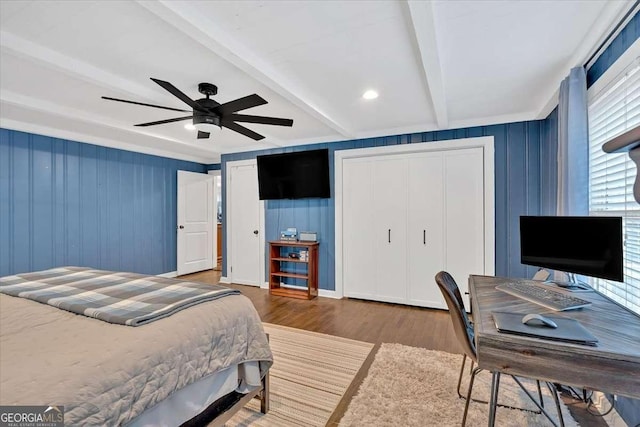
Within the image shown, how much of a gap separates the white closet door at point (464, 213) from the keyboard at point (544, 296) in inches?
70.7

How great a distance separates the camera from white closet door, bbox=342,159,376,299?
4.25 m

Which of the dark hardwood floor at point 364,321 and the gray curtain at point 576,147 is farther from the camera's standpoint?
the dark hardwood floor at point 364,321

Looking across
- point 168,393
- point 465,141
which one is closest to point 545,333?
point 168,393

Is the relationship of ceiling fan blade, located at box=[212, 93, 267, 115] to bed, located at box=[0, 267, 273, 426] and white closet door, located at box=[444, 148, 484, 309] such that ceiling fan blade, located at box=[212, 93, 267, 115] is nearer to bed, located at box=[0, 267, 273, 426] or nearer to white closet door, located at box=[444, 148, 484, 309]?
bed, located at box=[0, 267, 273, 426]

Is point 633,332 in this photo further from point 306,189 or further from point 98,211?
point 98,211

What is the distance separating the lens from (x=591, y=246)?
167cm

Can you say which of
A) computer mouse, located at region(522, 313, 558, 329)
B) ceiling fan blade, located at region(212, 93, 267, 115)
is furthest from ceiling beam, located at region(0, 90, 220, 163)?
computer mouse, located at region(522, 313, 558, 329)

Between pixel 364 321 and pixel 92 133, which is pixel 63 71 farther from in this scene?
pixel 364 321

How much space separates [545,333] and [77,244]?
5.41m

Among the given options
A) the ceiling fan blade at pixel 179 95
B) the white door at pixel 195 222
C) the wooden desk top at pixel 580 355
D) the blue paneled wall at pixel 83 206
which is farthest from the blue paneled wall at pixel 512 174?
the blue paneled wall at pixel 83 206

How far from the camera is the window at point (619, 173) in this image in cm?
167

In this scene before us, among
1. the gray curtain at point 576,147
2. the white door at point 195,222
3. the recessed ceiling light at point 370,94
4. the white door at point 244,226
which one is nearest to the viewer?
the gray curtain at point 576,147

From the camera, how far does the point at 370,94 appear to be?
2.86 metres

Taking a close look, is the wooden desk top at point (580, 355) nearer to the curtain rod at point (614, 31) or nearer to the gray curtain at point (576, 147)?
the gray curtain at point (576, 147)
